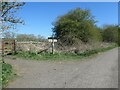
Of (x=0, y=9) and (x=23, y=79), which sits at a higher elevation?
(x=0, y=9)

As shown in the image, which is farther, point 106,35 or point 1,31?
point 106,35

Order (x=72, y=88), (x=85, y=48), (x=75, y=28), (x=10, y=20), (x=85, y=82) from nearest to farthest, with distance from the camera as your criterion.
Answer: (x=72, y=88), (x=85, y=82), (x=10, y=20), (x=85, y=48), (x=75, y=28)

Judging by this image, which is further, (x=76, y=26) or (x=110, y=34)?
(x=110, y=34)

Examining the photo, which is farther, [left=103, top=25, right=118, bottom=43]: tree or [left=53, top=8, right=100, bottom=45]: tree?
[left=103, top=25, right=118, bottom=43]: tree

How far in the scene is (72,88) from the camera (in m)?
9.58

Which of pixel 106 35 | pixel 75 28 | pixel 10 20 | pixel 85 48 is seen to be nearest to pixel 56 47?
pixel 85 48

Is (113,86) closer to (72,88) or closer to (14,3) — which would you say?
(72,88)

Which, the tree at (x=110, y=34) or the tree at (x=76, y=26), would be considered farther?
the tree at (x=110, y=34)

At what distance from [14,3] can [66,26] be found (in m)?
29.0

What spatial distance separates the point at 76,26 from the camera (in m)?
40.8

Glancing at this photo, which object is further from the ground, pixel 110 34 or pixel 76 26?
pixel 76 26

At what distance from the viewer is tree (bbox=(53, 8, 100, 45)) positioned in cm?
3856

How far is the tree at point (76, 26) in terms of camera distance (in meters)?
38.6

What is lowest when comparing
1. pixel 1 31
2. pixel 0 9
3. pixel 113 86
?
pixel 113 86
